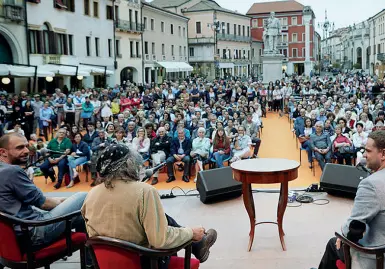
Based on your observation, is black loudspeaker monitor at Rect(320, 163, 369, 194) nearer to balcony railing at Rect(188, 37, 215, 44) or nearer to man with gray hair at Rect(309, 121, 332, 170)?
man with gray hair at Rect(309, 121, 332, 170)

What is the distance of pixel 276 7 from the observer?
73625 mm

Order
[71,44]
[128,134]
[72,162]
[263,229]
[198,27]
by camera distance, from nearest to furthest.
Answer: [263,229], [72,162], [128,134], [71,44], [198,27]

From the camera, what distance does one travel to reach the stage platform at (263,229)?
506 centimetres

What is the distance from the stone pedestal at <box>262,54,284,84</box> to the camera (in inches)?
1138

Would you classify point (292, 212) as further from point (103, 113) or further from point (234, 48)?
point (234, 48)

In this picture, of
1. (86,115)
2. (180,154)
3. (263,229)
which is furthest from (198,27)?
(263,229)

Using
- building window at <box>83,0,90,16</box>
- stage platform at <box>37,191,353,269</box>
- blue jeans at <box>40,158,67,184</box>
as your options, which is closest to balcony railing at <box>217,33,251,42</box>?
building window at <box>83,0,90,16</box>

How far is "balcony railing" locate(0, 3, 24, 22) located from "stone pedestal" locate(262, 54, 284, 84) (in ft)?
48.6

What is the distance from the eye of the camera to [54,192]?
30.7ft

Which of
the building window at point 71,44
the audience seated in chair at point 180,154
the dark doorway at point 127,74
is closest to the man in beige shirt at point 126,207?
the audience seated in chair at point 180,154

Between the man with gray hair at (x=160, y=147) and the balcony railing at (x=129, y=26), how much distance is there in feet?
86.9

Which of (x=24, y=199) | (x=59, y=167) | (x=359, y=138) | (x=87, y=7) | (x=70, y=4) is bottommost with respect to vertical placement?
(x=59, y=167)

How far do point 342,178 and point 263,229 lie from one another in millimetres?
2064

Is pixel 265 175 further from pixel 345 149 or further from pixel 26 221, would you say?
pixel 345 149
